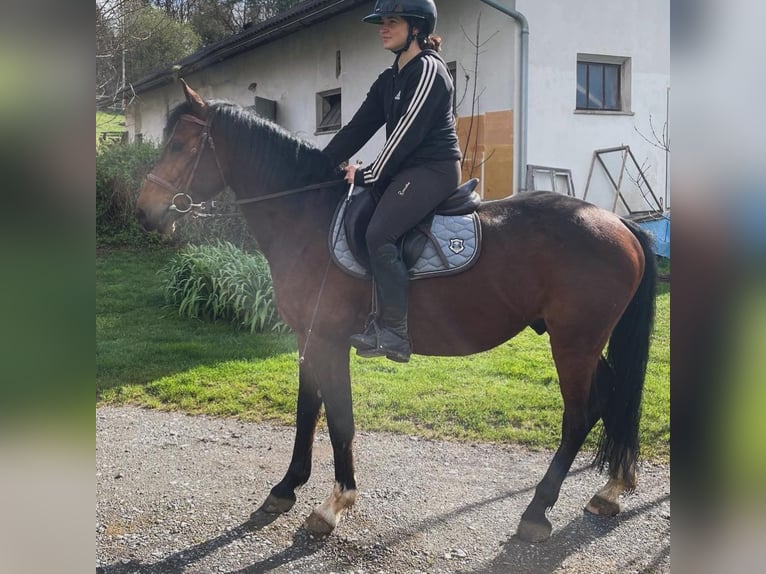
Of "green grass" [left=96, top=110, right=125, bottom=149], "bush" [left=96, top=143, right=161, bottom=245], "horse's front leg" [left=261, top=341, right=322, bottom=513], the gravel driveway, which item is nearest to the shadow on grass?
"bush" [left=96, top=143, right=161, bottom=245]

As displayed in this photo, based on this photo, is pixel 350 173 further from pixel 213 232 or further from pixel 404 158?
pixel 213 232

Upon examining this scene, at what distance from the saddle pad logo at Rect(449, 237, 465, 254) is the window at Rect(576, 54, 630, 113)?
1883 millimetres

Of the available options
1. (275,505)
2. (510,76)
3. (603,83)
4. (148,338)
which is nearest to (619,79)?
(603,83)

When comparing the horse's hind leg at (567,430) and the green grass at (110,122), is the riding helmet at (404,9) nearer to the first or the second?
the horse's hind leg at (567,430)

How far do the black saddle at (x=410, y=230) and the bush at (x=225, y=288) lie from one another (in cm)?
335

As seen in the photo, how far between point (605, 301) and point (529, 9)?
3.11m

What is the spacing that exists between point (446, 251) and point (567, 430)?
1.14 metres

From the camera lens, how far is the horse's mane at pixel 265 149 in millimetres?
3217

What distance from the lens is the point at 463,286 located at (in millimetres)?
3150

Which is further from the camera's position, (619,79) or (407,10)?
(619,79)

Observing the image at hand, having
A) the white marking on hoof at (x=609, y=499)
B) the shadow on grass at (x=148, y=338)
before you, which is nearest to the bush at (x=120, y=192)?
the shadow on grass at (x=148, y=338)

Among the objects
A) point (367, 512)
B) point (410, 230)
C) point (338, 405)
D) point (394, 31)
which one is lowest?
point (367, 512)
